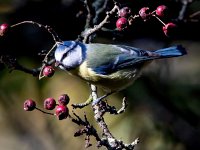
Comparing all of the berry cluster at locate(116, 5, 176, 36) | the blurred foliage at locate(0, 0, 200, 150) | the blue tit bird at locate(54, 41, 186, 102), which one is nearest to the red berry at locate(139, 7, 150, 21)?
the berry cluster at locate(116, 5, 176, 36)

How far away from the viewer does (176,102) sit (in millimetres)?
4242

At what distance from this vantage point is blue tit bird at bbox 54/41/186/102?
287 centimetres

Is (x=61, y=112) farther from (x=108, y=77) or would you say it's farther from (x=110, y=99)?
(x=110, y=99)

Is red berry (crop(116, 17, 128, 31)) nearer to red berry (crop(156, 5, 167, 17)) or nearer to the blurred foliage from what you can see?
red berry (crop(156, 5, 167, 17))

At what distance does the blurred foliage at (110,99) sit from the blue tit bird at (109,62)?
49 centimetres

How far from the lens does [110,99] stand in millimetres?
4488

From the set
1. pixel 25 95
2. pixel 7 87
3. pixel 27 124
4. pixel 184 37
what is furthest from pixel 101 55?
pixel 27 124

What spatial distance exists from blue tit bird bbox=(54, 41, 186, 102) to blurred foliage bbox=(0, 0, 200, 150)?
1.59 ft

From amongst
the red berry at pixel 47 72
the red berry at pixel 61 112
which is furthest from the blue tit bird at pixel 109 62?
the red berry at pixel 61 112

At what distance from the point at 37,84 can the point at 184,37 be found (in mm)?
1212

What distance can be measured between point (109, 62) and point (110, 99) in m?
1.60

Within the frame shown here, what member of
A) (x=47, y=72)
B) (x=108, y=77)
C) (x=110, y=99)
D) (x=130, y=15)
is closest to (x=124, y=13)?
(x=130, y=15)

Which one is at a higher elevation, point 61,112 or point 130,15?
point 130,15

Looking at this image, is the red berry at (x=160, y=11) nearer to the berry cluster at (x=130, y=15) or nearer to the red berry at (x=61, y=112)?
the berry cluster at (x=130, y=15)
